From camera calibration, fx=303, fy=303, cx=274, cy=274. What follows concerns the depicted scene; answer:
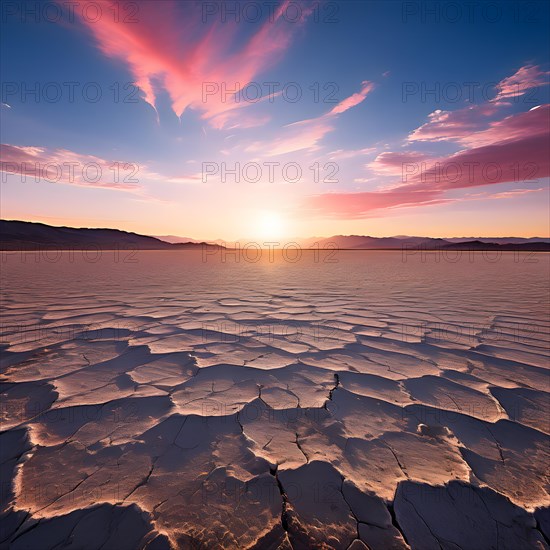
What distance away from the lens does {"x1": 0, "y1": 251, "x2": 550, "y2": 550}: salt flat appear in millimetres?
1108

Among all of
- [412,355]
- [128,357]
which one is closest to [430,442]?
[412,355]

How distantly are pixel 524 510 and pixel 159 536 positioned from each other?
54.2 inches

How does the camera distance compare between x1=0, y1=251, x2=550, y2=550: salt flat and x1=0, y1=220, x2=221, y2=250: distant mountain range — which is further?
x1=0, y1=220, x2=221, y2=250: distant mountain range

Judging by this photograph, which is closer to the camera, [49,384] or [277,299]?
[49,384]

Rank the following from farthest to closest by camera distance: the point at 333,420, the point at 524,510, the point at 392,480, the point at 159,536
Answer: the point at 333,420 < the point at 392,480 < the point at 524,510 < the point at 159,536

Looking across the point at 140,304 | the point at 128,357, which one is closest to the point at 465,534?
the point at 128,357

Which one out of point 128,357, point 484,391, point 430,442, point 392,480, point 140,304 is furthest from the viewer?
point 140,304

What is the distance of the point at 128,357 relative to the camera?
2.53 metres

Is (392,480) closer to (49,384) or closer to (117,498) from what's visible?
(117,498)

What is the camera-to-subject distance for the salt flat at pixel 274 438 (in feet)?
3.64

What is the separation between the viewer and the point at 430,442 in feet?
5.04

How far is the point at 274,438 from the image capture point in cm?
155

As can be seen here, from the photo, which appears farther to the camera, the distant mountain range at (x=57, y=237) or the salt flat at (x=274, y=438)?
the distant mountain range at (x=57, y=237)

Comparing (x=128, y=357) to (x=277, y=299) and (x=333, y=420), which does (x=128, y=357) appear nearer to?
(x=333, y=420)
